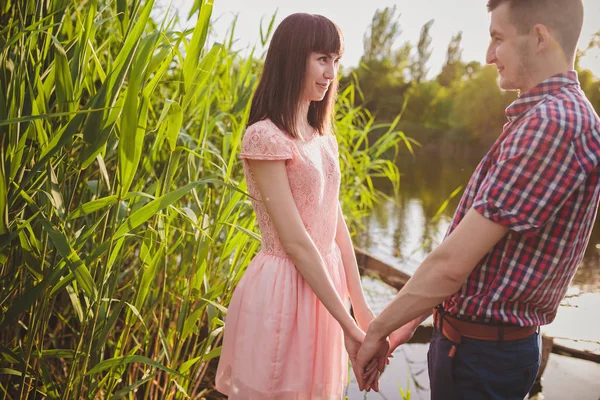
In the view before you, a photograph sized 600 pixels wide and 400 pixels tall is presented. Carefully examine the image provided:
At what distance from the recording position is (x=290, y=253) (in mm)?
1250

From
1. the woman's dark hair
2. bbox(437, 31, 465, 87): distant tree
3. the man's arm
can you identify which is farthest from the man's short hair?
bbox(437, 31, 465, 87): distant tree

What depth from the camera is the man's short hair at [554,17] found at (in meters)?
0.96

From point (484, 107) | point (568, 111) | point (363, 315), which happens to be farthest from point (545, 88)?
point (484, 107)

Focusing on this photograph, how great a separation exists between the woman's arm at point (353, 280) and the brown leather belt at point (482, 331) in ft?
1.29

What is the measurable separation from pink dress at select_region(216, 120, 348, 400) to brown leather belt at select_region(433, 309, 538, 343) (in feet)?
1.16

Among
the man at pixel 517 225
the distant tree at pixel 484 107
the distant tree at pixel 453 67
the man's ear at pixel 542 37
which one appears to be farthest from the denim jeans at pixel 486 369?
the distant tree at pixel 453 67

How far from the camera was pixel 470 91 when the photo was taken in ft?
96.2

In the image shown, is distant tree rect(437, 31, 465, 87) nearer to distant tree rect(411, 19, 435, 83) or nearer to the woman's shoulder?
distant tree rect(411, 19, 435, 83)

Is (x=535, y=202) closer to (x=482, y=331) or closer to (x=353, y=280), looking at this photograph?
(x=482, y=331)

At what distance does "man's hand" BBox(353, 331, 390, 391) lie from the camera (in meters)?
1.16

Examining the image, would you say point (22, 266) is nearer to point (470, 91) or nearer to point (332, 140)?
point (332, 140)

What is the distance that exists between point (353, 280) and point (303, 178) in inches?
14.7

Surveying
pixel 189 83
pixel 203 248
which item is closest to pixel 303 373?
pixel 203 248

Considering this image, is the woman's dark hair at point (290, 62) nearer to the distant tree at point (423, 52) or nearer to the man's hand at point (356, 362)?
the man's hand at point (356, 362)
